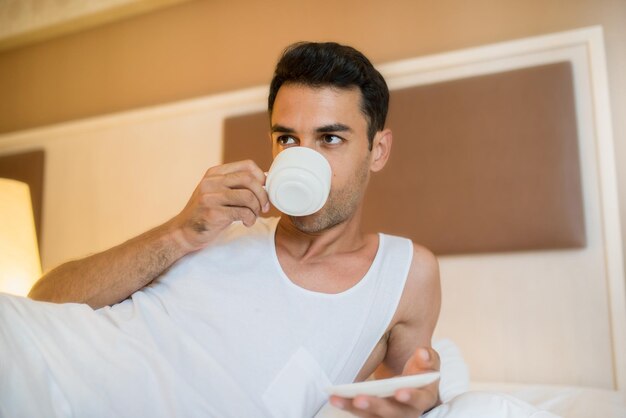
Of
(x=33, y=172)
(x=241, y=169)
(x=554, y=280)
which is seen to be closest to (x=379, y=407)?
(x=241, y=169)

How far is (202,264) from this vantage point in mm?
1223

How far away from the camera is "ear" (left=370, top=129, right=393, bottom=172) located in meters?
1.43

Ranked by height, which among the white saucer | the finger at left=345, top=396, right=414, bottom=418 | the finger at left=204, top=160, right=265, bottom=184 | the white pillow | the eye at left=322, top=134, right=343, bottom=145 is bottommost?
the white pillow

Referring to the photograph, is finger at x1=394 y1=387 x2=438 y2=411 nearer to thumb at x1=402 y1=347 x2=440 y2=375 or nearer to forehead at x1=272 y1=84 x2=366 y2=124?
thumb at x1=402 y1=347 x2=440 y2=375

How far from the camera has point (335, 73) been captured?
1306 millimetres

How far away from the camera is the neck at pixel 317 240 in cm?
133

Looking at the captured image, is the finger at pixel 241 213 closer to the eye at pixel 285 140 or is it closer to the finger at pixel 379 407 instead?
the eye at pixel 285 140

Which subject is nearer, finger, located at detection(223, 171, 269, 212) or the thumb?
the thumb

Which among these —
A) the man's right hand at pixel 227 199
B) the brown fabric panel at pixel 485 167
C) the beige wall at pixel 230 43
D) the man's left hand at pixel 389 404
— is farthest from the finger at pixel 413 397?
the beige wall at pixel 230 43

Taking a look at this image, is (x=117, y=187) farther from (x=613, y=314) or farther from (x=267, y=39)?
(x=613, y=314)

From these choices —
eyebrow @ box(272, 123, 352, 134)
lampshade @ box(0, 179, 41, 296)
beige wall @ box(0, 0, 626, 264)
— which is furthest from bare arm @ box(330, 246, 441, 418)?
lampshade @ box(0, 179, 41, 296)

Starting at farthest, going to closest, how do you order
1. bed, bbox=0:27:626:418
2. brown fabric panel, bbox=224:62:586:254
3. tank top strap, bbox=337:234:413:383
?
brown fabric panel, bbox=224:62:586:254 < bed, bbox=0:27:626:418 < tank top strap, bbox=337:234:413:383

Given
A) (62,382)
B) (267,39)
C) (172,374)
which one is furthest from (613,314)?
(267,39)

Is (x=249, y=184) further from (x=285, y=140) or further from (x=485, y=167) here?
(x=485, y=167)
